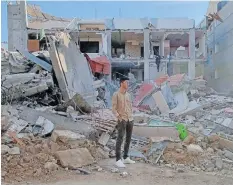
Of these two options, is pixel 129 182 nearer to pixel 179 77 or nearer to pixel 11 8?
pixel 179 77

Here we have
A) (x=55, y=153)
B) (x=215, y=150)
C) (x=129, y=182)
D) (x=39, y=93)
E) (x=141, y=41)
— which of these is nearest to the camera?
(x=129, y=182)

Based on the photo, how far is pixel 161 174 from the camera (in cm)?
603

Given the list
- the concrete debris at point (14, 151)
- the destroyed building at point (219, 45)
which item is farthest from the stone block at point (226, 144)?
the destroyed building at point (219, 45)

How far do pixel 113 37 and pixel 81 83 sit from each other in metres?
18.8

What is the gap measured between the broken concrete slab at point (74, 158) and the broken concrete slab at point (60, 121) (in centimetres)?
137

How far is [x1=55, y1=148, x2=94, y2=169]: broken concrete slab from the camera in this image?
621cm

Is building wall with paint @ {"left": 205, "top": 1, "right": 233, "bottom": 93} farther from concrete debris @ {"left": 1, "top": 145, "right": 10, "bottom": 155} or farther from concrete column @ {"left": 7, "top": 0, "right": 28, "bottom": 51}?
concrete debris @ {"left": 1, "top": 145, "right": 10, "bottom": 155}

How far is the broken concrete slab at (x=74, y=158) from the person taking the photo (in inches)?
244

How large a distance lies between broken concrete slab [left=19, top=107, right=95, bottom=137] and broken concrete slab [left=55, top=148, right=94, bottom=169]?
4.48 ft

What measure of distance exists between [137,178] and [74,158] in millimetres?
1298

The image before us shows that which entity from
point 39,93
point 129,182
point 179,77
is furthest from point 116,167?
point 179,77

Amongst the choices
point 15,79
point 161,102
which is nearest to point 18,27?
point 161,102

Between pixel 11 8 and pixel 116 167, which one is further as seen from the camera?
pixel 11 8

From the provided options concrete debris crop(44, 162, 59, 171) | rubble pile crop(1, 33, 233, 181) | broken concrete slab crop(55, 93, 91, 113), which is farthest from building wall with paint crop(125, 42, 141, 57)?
concrete debris crop(44, 162, 59, 171)
